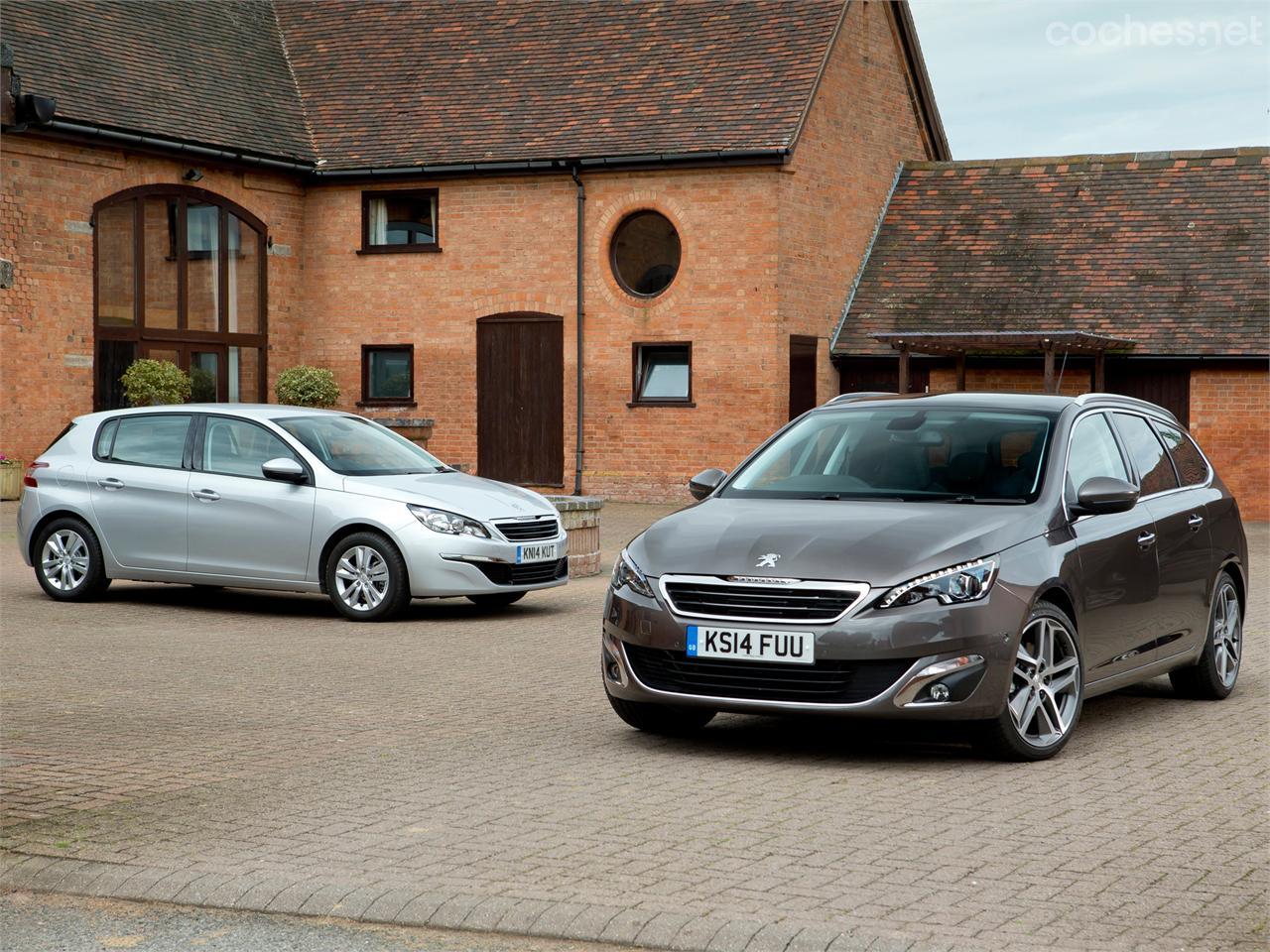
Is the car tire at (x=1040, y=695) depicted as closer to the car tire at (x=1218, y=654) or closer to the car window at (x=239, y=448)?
the car tire at (x=1218, y=654)

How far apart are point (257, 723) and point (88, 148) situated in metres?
20.0

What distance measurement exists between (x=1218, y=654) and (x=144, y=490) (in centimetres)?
813

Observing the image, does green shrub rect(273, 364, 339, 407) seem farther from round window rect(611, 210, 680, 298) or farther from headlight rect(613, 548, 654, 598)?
headlight rect(613, 548, 654, 598)

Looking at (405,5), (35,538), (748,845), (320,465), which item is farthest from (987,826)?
(405,5)

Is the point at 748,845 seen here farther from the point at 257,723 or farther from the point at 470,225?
the point at 470,225

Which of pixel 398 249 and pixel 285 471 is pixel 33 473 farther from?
pixel 398 249

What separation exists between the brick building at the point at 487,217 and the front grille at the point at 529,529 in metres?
14.3

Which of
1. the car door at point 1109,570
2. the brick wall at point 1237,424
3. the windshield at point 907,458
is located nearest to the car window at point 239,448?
the windshield at point 907,458

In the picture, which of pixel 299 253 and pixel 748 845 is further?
pixel 299 253

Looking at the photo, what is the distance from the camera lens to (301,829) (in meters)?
6.04

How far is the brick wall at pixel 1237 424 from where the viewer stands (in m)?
26.9

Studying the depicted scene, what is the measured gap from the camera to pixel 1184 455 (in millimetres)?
9617

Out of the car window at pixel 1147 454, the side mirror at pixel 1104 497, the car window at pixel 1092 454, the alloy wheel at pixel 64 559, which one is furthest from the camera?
the alloy wheel at pixel 64 559

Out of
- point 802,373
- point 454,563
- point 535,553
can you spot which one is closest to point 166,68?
point 802,373
